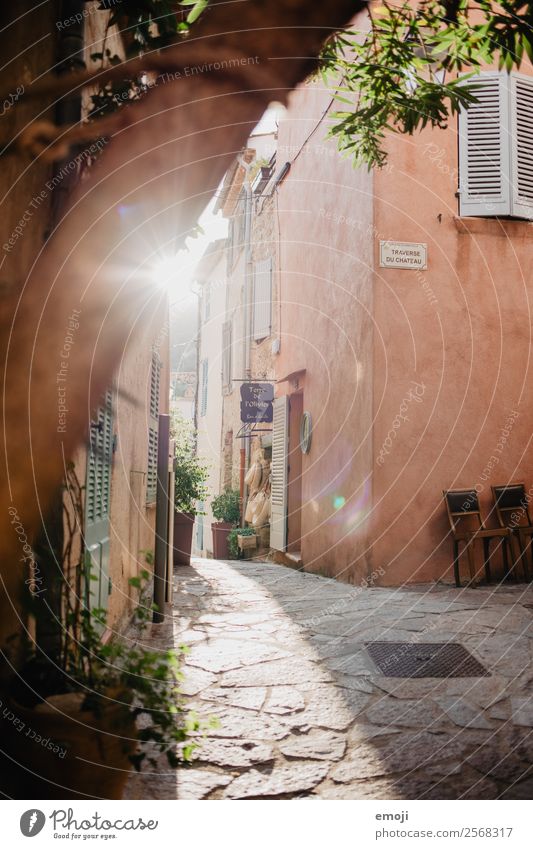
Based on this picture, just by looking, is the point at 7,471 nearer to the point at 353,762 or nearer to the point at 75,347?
the point at 75,347

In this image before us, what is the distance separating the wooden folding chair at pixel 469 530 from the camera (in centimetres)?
608

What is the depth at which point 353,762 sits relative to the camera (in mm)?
2580

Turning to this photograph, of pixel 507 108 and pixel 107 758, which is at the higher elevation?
pixel 507 108

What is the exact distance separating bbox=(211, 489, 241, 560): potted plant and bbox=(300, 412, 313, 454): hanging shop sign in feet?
12.9

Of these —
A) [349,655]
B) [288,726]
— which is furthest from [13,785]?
[349,655]

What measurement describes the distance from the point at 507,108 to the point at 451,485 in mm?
3934

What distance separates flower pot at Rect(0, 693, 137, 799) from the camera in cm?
170

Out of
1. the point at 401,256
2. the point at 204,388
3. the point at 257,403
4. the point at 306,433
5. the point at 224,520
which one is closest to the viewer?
the point at 401,256

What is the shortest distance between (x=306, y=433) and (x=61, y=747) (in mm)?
7386

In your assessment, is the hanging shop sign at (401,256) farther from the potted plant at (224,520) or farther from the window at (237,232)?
the window at (237,232)

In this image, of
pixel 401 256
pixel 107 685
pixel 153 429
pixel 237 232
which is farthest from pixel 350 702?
pixel 237 232

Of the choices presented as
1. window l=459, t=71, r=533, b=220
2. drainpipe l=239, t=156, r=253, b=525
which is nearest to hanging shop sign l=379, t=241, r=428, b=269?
window l=459, t=71, r=533, b=220

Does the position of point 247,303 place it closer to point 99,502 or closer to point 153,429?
point 153,429

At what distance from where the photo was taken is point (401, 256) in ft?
21.4
